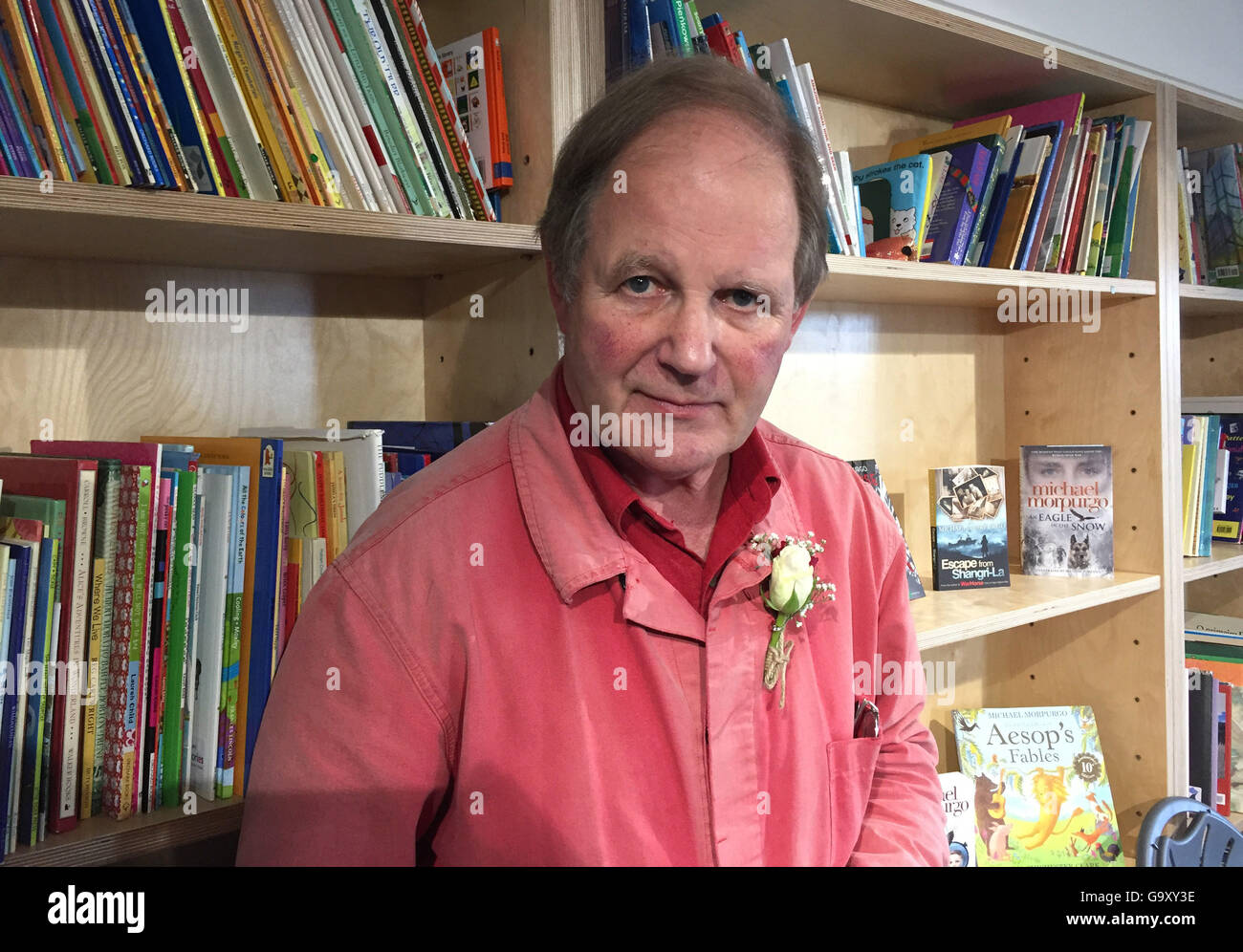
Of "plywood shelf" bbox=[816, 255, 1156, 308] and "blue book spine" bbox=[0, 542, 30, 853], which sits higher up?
"plywood shelf" bbox=[816, 255, 1156, 308]

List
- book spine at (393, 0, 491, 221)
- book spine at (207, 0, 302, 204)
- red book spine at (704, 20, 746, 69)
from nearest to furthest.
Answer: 1. book spine at (207, 0, 302, 204)
2. book spine at (393, 0, 491, 221)
3. red book spine at (704, 20, 746, 69)

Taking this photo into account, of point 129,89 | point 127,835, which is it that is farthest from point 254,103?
point 127,835

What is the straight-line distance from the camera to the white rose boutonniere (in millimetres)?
960

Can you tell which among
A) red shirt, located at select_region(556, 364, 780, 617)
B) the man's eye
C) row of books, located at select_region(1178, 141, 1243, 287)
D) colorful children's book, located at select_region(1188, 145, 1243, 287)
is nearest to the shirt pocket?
red shirt, located at select_region(556, 364, 780, 617)

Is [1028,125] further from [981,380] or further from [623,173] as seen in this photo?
[623,173]

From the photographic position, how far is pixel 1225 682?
2268 millimetres

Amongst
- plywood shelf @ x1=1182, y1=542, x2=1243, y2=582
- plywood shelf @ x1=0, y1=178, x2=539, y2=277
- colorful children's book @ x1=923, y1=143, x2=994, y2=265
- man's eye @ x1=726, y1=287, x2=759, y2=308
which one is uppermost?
colorful children's book @ x1=923, y1=143, x2=994, y2=265

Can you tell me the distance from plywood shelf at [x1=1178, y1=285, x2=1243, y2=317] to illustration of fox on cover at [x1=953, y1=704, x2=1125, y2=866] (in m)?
0.94

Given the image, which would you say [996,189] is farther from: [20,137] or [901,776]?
[20,137]

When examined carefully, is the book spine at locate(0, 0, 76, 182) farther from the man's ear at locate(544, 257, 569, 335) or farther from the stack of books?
the man's ear at locate(544, 257, 569, 335)

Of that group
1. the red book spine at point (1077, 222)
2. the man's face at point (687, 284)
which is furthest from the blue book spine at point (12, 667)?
→ the red book spine at point (1077, 222)

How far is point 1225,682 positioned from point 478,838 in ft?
7.06

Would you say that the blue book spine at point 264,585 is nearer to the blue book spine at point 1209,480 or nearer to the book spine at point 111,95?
the book spine at point 111,95

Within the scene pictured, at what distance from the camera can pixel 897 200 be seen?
1.68 meters
